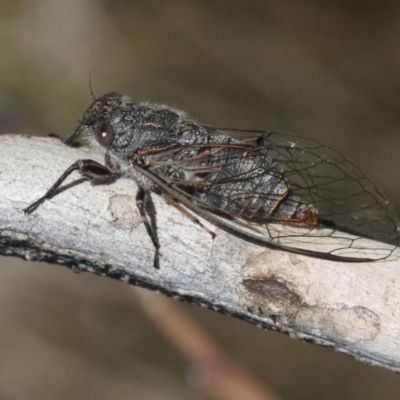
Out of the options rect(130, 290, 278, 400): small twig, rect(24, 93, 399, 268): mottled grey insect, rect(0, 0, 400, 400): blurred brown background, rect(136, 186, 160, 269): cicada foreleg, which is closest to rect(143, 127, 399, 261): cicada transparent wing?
rect(24, 93, 399, 268): mottled grey insect

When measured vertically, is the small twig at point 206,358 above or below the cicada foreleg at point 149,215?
below

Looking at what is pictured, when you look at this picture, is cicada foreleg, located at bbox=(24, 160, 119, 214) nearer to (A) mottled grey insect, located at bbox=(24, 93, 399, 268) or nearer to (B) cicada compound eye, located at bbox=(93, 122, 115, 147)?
(A) mottled grey insect, located at bbox=(24, 93, 399, 268)

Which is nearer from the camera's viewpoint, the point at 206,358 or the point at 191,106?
the point at 206,358

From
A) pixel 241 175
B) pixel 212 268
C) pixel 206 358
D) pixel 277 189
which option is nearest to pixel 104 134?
pixel 241 175

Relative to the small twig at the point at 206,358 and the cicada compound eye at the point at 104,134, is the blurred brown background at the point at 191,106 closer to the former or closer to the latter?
the small twig at the point at 206,358

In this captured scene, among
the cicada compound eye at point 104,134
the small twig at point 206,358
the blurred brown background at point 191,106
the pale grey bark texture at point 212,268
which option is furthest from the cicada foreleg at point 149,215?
the blurred brown background at point 191,106

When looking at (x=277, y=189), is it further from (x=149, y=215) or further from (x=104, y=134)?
(x=104, y=134)
